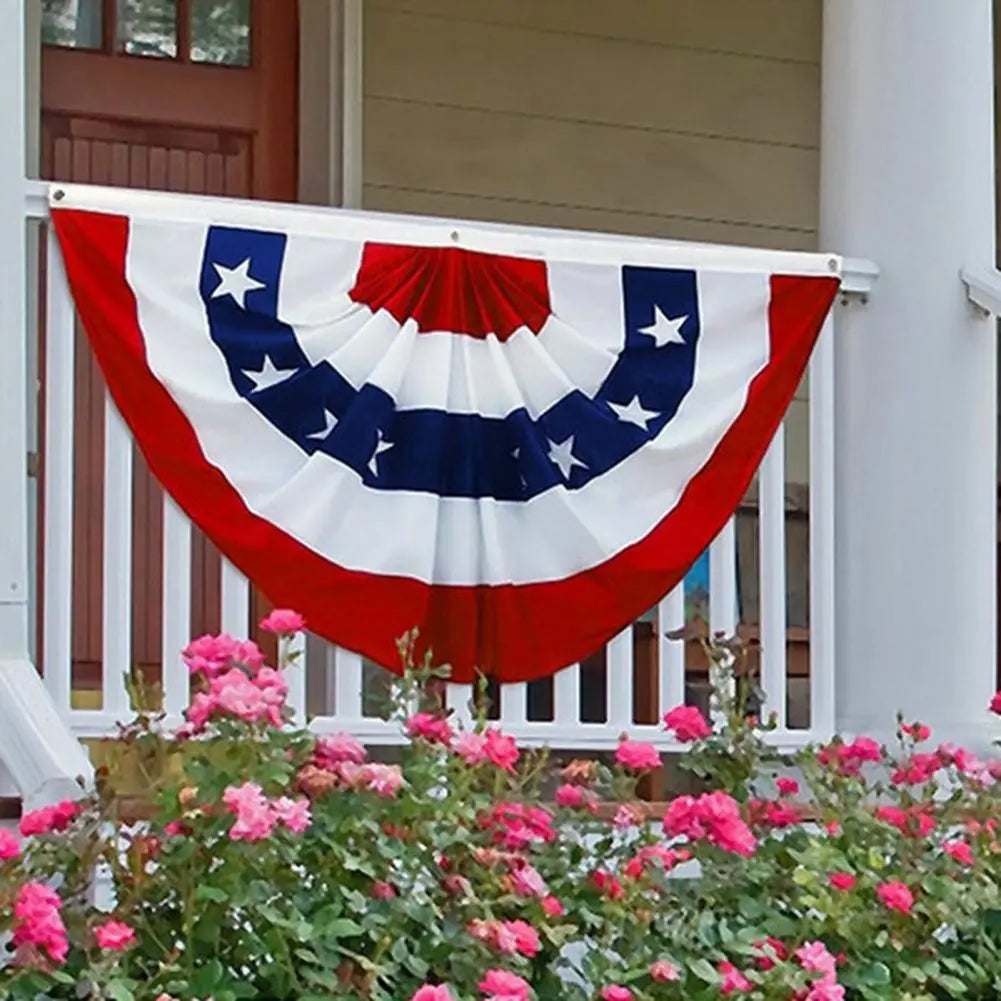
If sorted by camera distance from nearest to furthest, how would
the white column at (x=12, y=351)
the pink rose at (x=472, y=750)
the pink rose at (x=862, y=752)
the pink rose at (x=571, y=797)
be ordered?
the pink rose at (x=472, y=750) → the pink rose at (x=571, y=797) → the pink rose at (x=862, y=752) → the white column at (x=12, y=351)

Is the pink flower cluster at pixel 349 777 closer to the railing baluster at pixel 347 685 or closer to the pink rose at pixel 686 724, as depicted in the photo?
the pink rose at pixel 686 724

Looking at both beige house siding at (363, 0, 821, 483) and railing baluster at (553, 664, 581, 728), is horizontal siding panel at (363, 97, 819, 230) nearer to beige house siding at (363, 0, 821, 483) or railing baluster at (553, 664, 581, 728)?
beige house siding at (363, 0, 821, 483)

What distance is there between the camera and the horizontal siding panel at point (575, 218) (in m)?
5.76

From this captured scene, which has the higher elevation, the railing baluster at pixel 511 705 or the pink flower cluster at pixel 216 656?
the pink flower cluster at pixel 216 656

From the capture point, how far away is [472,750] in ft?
9.45

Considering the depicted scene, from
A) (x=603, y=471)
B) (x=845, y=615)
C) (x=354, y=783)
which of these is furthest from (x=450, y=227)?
(x=354, y=783)

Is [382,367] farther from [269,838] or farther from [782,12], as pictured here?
[782,12]

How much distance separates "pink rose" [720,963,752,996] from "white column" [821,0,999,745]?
5.09ft

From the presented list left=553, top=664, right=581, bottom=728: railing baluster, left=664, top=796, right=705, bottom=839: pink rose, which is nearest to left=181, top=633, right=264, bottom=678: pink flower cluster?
left=664, top=796, right=705, bottom=839: pink rose

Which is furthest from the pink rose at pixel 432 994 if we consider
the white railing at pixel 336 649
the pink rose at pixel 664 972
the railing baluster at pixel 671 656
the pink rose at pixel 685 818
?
the railing baluster at pixel 671 656

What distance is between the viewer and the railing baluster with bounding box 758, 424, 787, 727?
14.0 feet

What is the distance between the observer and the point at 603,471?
4113 millimetres

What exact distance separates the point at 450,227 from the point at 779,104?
2404 millimetres

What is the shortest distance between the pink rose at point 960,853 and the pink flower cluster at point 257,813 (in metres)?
1.08
